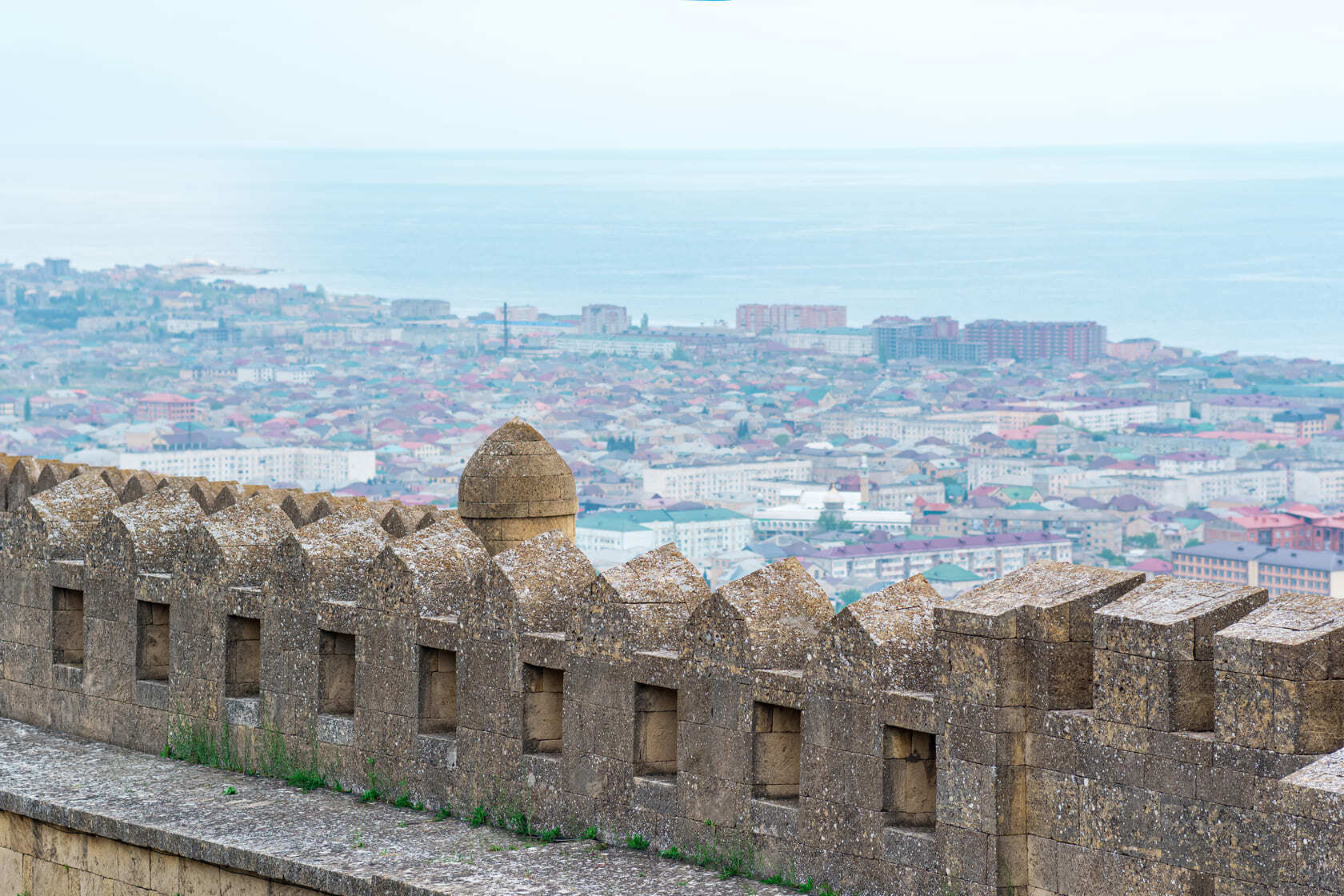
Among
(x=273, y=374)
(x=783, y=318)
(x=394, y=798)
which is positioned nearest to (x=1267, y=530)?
(x=394, y=798)

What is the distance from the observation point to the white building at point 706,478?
98.6m

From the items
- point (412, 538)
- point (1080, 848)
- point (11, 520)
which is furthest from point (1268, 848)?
point (11, 520)

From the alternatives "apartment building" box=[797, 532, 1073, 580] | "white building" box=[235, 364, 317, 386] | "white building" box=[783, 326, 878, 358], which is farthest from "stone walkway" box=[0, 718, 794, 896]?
"white building" box=[235, 364, 317, 386]

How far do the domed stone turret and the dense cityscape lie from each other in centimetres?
4571

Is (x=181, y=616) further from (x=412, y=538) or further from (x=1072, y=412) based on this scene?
(x=1072, y=412)

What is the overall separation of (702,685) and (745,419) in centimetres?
10708

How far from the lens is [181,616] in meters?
10.7

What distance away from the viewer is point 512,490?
11688mm

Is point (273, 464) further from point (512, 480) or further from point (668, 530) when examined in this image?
point (512, 480)

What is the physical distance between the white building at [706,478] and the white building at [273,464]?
17124 mm

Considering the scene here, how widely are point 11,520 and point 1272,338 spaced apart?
12681cm

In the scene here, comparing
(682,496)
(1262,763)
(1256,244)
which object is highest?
(1256,244)

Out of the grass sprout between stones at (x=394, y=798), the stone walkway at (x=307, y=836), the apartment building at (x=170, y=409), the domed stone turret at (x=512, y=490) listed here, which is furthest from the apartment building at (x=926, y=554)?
the apartment building at (x=170, y=409)

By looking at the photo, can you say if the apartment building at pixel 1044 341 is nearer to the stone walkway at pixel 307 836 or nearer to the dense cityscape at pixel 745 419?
the dense cityscape at pixel 745 419
